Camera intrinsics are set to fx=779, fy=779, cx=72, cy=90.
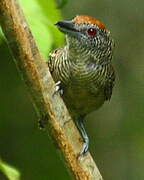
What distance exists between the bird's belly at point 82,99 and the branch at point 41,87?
2.96 feet

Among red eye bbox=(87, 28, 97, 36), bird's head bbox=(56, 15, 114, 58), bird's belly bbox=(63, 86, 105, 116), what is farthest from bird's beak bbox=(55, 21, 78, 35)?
bird's belly bbox=(63, 86, 105, 116)

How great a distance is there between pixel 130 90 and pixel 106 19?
744 mm

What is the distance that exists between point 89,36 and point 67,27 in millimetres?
Result: 490

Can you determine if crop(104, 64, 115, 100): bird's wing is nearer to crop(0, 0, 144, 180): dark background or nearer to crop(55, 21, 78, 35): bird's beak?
crop(55, 21, 78, 35): bird's beak

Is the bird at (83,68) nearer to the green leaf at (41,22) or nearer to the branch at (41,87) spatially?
the branch at (41,87)

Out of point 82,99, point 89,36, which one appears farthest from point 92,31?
point 82,99

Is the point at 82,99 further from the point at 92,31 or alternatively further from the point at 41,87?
the point at 41,87

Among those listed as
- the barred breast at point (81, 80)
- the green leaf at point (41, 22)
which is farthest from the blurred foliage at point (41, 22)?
the barred breast at point (81, 80)

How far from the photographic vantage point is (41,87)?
9.68 ft

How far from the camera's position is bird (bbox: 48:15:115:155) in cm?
402

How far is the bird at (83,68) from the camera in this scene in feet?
13.2

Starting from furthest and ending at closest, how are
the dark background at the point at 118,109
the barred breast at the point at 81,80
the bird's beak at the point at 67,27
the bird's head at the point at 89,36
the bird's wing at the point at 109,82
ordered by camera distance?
1. the dark background at the point at 118,109
2. the bird's wing at the point at 109,82
3. the barred breast at the point at 81,80
4. the bird's head at the point at 89,36
5. the bird's beak at the point at 67,27

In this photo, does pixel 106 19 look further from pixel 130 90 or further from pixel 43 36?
pixel 43 36

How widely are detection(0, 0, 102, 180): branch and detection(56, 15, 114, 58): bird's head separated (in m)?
0.76
